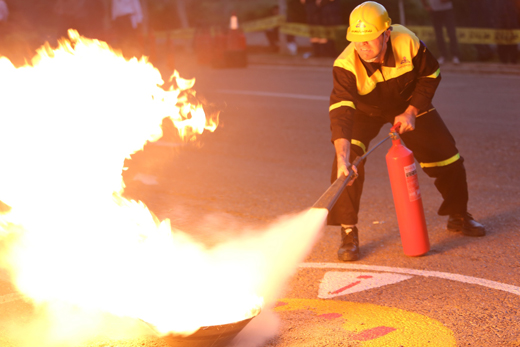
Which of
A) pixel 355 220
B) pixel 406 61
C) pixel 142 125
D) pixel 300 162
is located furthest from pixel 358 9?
pixel 300 162

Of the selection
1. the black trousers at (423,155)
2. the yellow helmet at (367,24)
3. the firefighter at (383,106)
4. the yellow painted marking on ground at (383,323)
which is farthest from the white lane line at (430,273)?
the yellow helmet at (367,24)

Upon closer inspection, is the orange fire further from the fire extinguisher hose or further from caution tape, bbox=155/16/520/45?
caution tape, bbox=155/16/520/45

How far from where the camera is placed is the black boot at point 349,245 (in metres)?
5.25

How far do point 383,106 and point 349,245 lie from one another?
1.08 metres

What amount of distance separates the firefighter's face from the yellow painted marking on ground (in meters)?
1.75

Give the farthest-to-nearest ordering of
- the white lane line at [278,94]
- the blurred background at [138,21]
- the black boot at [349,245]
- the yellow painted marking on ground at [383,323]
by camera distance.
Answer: the blurred background at [138,21] < the white lane line at [278,94] < the black boot at [349,245] < the yellow painted marking on ground at [383,323]

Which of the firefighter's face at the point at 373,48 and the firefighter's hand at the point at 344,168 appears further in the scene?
the firefighter's face at the point at 373,48

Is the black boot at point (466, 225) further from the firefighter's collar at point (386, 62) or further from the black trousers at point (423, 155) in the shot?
the firefighter's collar at point (386, 62)

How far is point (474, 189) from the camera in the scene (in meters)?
7.07

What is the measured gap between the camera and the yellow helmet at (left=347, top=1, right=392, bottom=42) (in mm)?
4895

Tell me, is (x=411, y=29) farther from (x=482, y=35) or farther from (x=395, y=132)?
(x=395, y=132)

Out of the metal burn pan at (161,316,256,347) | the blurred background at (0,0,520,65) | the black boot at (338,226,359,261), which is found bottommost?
the metal burn pan at (161,316,256,347)

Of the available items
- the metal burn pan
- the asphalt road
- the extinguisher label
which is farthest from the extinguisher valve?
the metal burn pan

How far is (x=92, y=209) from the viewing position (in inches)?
198
